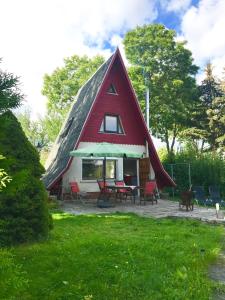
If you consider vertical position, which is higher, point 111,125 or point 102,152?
point 111,125

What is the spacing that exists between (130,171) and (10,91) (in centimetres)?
1784

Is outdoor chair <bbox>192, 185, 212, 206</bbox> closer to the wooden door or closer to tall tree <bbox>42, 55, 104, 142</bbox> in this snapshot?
the wooden door

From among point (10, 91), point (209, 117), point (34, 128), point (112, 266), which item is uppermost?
point (34, 128)

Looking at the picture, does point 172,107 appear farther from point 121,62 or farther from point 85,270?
point 85,270

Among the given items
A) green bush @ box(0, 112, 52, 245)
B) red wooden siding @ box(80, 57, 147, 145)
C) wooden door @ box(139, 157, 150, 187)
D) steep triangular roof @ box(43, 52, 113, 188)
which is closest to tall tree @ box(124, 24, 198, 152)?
red wooden siding @ box(80, 57, 147, 145)

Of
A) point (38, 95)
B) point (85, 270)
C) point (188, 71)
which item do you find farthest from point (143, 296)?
point (38, 95)

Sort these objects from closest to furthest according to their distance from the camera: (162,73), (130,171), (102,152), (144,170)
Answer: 1. (102,152)
2. (144,170)
3. (130,171)
4. (162,73)

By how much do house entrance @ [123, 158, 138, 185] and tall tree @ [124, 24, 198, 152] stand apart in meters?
15.1

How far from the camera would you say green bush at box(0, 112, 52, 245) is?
250 inches

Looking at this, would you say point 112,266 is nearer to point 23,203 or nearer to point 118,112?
point 23,203

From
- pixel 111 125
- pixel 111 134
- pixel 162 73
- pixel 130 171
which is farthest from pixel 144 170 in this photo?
pixel 162 73

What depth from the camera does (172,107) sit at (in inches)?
1394

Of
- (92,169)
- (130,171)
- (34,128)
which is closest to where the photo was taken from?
(92,169)

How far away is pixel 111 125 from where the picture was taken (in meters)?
19.8
